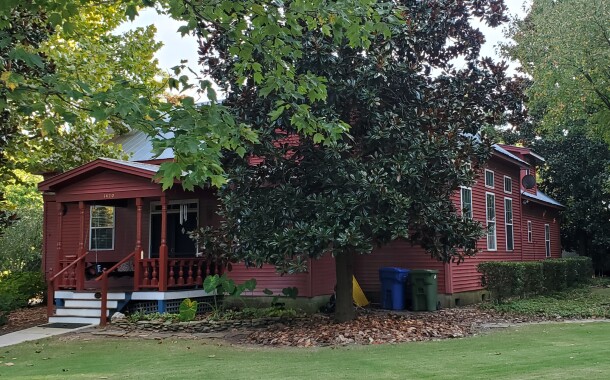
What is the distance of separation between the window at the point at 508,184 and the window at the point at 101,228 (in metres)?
13.7

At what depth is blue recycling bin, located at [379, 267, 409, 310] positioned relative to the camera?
15.0m

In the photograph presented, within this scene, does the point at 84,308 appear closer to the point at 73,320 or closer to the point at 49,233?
the point at 73,320

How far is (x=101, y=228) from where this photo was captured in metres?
18.6

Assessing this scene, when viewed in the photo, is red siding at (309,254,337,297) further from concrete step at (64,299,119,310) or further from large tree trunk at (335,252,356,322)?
concrete step at (64,299,119,310)

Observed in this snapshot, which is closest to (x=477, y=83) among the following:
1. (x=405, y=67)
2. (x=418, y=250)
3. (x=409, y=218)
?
(x=405, y=67)

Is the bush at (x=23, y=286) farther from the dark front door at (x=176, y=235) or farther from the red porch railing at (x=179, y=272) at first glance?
the red porch railing at (x=179, y=272)

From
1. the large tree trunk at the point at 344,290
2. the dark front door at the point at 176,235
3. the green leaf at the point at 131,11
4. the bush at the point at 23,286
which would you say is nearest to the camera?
the green leaf at the point at 131,11

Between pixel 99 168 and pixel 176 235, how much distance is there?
Answer: 3447mm

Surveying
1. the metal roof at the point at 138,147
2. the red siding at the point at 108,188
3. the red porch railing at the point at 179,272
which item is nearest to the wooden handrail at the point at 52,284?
the red siding at the point at 108,188

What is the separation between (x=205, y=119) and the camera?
5.29 meters

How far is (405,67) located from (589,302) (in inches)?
384

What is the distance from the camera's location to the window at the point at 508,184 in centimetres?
2078

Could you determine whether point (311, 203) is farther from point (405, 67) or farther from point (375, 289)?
point (375, 289)

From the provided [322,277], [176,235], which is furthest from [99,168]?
[322,277]
